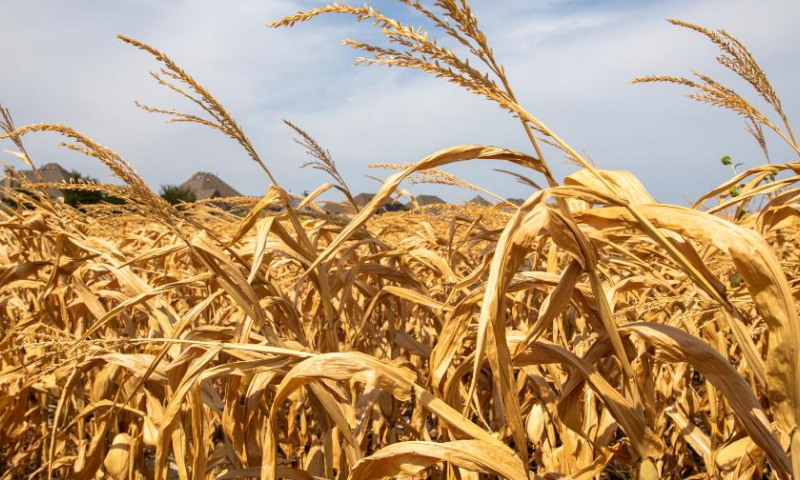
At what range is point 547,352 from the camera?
105 centimetres

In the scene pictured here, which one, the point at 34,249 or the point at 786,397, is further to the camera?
the point at 34,249

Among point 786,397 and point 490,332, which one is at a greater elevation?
point 490,332

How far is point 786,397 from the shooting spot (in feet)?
2.33

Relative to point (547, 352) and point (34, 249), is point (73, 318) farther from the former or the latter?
point (547, 352)

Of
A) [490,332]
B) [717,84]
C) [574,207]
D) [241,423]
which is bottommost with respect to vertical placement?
[241,423]

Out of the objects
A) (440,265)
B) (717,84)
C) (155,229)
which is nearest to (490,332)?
(717,84)

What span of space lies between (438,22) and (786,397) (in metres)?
0.58

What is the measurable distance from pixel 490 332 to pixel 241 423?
883 millimetres

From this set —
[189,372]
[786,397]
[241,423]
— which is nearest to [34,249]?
[241,423]

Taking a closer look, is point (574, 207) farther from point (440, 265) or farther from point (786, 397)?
point (440, 265)

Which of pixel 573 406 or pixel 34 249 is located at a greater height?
pixel 34 249

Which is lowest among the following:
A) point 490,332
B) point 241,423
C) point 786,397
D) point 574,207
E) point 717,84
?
point 241,423

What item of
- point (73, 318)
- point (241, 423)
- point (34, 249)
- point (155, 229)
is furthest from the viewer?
point (155, 229)

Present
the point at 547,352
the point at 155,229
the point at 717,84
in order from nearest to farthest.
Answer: the point at 547,352 < the point at 717,84 < the point at 155,229
